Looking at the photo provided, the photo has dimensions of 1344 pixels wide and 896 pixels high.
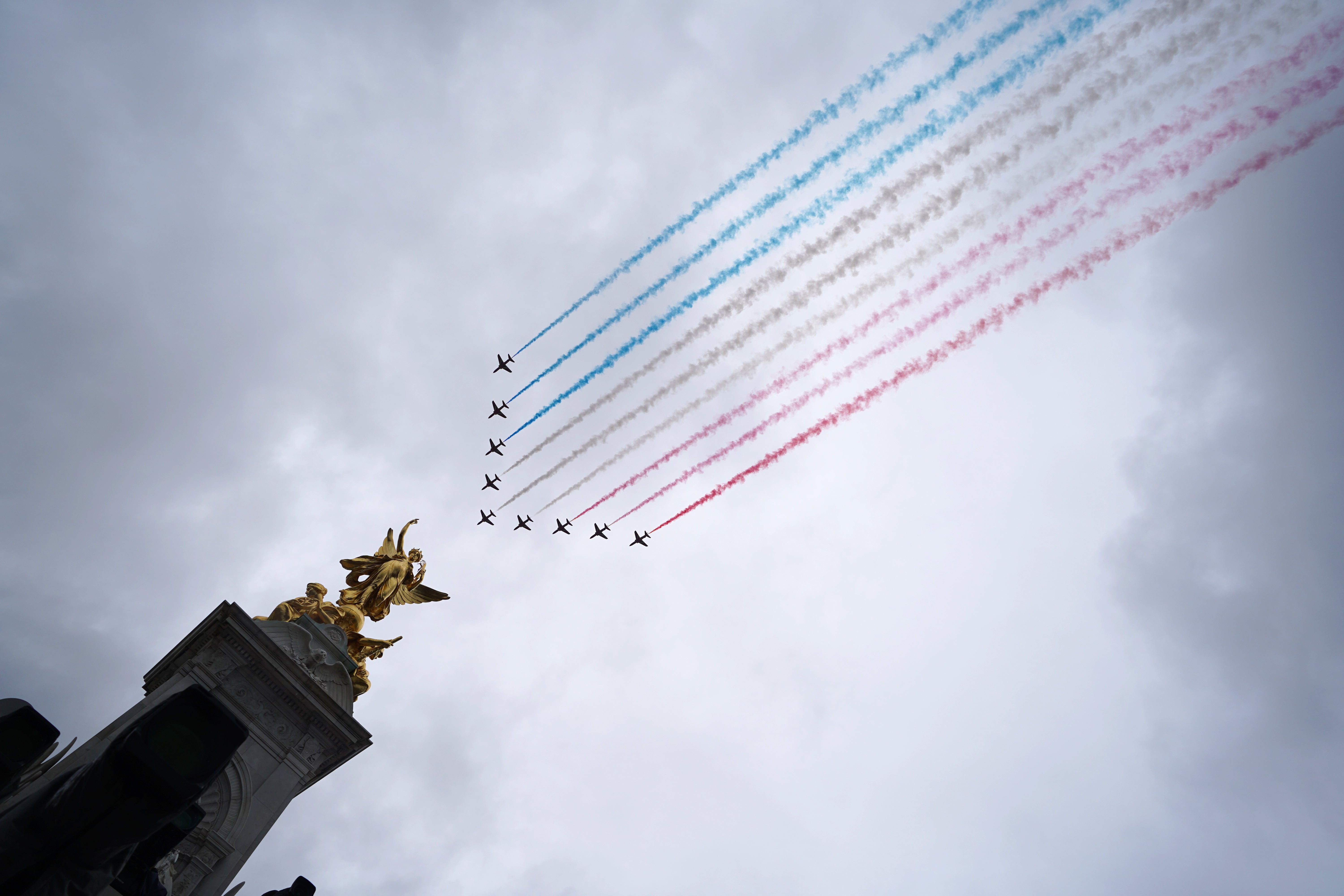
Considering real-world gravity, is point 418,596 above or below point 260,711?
above

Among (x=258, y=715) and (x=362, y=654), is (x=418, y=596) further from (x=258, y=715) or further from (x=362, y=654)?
(x=258, y=715)

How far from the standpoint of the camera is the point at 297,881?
15430 mm

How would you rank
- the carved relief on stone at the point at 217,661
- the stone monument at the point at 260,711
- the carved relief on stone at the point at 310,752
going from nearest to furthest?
the stone monument at the point at 260,711 < the carved relief on stone at the point at 217,661 < the carved relief on stone at the point at 310,752

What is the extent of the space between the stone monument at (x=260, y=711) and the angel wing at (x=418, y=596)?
303 cm

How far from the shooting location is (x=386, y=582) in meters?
33.2

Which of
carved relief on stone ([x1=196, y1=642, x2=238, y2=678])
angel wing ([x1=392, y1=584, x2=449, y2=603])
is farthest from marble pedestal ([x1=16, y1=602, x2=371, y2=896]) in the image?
angel wing ([x1=392, y1=584, x2=449, y2=603])

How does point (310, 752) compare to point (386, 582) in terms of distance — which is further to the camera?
point (386, 582)

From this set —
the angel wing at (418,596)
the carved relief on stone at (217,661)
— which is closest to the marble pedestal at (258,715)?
the carved relief on stone at (217,661)

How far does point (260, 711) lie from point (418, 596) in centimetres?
951

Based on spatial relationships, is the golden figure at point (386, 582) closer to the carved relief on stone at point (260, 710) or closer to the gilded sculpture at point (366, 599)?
the gilded sculpture at point (366, 599)

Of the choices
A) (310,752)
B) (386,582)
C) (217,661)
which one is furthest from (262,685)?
(386,582)

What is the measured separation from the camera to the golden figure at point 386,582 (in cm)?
3278

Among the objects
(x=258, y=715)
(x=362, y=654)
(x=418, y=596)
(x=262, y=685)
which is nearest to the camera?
(x=258, y=715)

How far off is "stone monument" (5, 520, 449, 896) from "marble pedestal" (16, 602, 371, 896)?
3 cm
